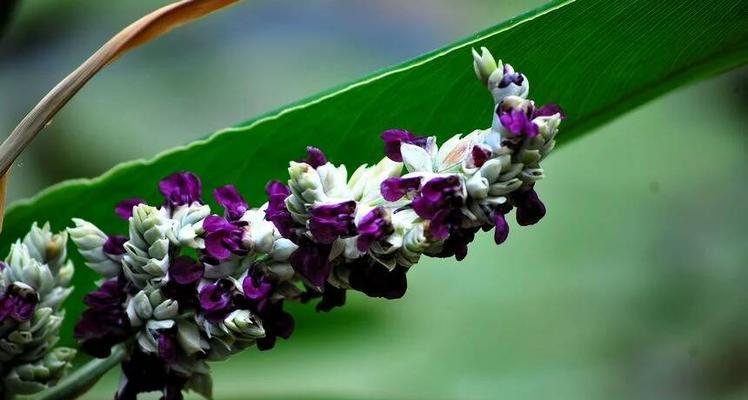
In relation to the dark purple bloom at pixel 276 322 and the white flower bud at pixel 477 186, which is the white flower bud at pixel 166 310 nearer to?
the dark purple bloom at pixel 276 322

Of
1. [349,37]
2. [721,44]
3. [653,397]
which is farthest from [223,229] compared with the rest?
[349,37]

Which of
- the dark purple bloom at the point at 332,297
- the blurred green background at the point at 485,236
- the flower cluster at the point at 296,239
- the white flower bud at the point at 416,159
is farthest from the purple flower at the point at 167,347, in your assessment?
the blurred green background at the point at 485,236

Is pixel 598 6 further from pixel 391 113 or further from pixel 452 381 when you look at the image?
pixel 452 381

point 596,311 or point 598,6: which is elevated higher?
point 596,311

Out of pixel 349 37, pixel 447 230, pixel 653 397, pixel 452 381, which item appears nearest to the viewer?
pixel 447 230

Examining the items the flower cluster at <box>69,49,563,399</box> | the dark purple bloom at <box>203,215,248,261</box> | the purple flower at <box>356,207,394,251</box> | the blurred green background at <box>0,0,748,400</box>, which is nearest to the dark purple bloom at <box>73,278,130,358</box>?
the flower cluster at <box>69,49,563,399</box>
